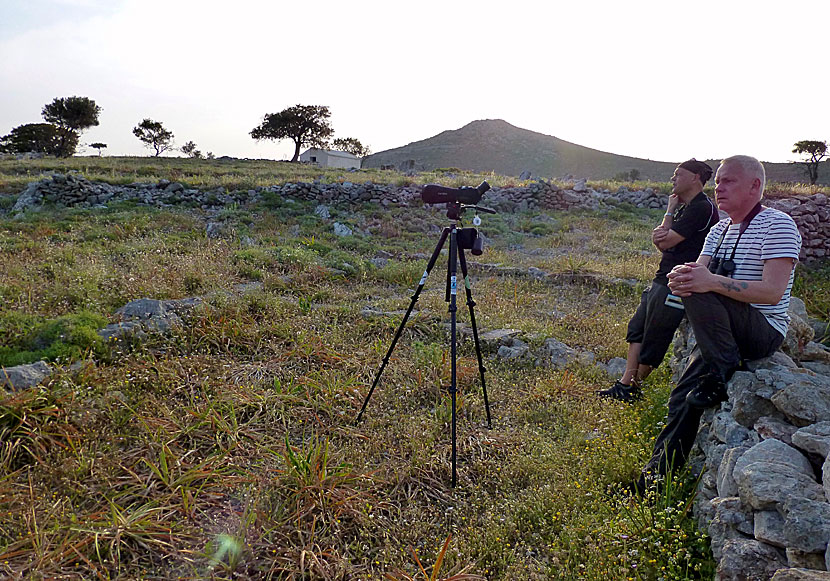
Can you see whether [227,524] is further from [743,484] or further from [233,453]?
[743,484]

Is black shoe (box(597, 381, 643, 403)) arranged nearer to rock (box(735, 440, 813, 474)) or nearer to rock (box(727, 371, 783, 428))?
rock (box(727, 371, 783, 428))

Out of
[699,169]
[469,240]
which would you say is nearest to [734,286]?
[699,169]

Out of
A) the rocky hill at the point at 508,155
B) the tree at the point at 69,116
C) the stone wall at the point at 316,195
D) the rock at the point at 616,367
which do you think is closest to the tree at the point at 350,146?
the rocky hill at the point at 508,155

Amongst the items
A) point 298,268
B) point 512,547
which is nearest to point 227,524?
point 512,547

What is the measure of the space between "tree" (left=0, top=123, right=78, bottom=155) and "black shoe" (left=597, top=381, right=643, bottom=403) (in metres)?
51.1

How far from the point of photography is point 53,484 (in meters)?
3.00

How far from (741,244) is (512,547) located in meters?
2.36

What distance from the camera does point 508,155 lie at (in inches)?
2308

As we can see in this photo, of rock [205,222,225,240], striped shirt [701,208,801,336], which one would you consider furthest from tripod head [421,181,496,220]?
rock [205,222,225,240]

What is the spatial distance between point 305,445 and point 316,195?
13520 millimetres

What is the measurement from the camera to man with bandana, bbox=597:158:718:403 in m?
3.86

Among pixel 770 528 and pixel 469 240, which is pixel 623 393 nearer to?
pixel 469 240

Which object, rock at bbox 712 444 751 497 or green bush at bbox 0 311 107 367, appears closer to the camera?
rock at bbox 712 444 751 497

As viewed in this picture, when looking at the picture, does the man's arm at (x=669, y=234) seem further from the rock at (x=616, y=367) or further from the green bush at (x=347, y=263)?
the green bush at (x=347, y=263)
